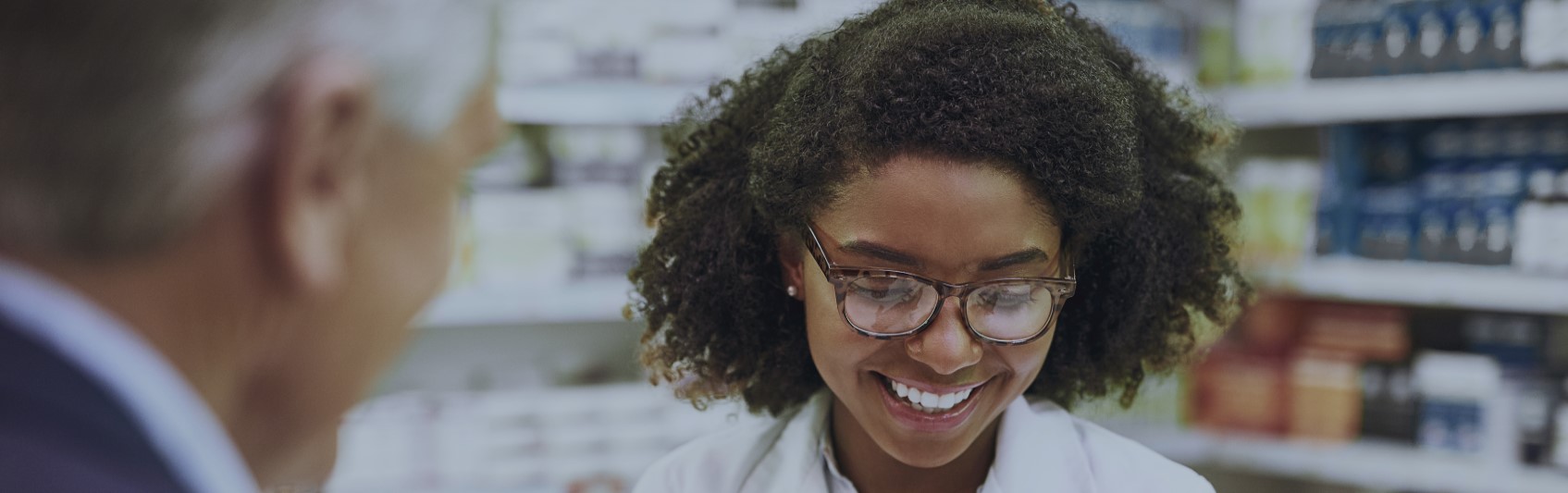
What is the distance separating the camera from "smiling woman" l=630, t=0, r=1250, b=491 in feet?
3.21

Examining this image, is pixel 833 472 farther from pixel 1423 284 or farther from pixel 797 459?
pixel 1423 284

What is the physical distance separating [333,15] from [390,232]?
107 mm

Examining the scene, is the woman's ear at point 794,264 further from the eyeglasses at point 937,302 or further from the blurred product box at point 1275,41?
the blurred product box at point 1275,41

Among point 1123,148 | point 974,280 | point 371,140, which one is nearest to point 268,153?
point 371,140

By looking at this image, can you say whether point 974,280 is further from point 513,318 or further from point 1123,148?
point 513,318

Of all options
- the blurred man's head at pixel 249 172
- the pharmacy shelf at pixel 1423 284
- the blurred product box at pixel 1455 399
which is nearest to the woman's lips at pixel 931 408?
the blurred man's head at pixel 249 172

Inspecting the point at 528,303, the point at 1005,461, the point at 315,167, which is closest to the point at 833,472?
the point at 1005,461

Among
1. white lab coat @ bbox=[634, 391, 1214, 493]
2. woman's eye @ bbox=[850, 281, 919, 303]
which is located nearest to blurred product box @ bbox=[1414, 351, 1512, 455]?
white lab coat @ bbox=[634, 391, 1214, 493]

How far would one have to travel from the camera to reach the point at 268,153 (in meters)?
0.47

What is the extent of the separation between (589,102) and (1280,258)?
1609mm

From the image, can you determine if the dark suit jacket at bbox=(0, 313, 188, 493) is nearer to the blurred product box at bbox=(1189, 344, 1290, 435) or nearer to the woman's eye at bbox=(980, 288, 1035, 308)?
the woman's eye at bbox=(980, 288, 1035, 308)

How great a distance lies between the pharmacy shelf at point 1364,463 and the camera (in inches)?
87.7

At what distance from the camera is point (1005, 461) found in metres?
1.16

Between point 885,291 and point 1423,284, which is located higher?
point 885,291
